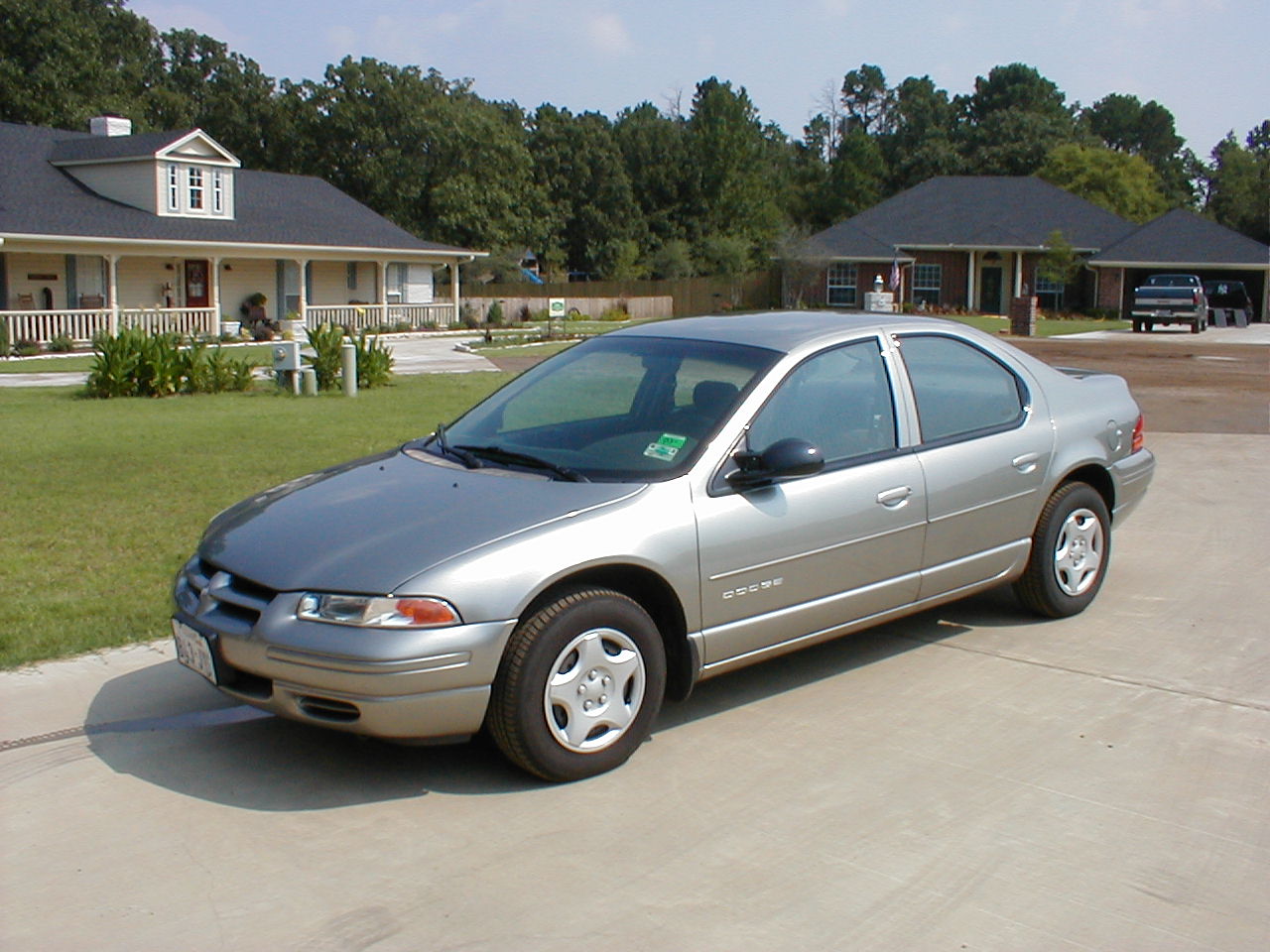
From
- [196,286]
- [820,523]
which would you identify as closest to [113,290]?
[196,286]

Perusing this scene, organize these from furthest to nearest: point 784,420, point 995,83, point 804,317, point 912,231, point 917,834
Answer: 1. point 995,83
2. point 912,231
3. point 804,317
4. point 784,420
5. point 917,834

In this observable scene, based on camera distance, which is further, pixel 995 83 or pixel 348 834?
pixel 995 83

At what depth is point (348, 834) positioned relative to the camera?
4234 millimetres

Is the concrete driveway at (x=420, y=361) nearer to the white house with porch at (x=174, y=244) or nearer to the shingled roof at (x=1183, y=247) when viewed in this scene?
the white house with porch at (x=174, y=244)

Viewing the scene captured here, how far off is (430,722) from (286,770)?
2.51 ft

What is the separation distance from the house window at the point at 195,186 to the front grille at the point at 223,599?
34.8 m

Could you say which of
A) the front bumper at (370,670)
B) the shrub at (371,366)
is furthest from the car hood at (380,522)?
the shrub at (371,366)

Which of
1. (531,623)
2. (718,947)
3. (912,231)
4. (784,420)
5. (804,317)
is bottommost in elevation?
(718,947)

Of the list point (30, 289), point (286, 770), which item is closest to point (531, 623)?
point (286, 770)

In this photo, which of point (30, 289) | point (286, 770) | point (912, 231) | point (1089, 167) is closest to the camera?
point (286, 770)

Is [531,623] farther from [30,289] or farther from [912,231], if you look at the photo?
[912,231]

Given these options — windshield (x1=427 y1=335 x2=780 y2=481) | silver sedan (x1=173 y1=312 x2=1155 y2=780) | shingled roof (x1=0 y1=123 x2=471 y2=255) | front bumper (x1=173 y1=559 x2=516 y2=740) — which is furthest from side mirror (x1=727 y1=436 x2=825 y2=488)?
shingled roof (x1=0 y1=123 x2=471 y2=255)

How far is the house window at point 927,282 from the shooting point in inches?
2202

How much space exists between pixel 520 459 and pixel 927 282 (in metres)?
53.2
